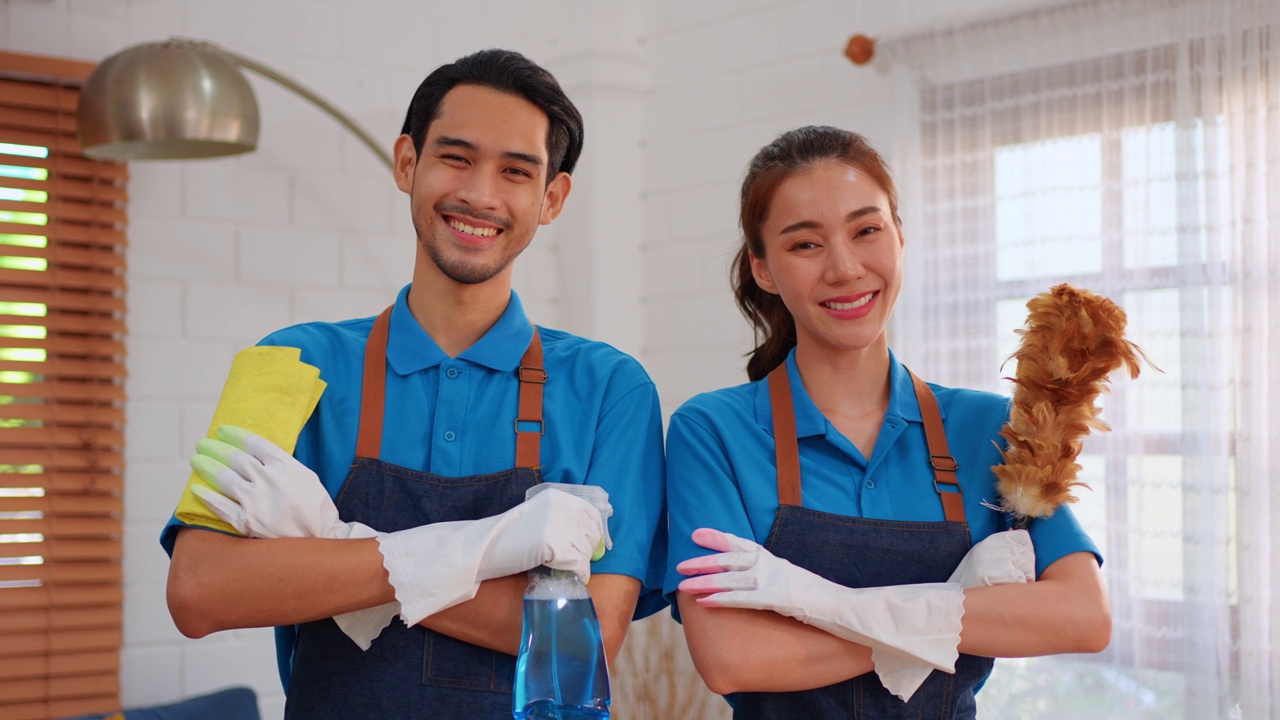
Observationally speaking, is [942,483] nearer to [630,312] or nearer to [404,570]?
[404,570]

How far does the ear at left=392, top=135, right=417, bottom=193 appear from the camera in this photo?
1924 mm

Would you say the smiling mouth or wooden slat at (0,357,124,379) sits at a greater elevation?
the smiling mouth

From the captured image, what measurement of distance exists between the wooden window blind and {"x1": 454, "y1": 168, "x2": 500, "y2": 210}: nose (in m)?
1.95

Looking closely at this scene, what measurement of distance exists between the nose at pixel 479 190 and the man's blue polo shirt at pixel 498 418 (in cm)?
17

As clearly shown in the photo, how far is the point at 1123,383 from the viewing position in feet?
→ 10.7

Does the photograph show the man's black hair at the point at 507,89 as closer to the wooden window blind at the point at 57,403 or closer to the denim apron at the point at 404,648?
→ the denim apron at the point at 404,648

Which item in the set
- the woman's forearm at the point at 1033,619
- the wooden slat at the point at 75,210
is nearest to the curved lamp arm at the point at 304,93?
the wooden slat at the point at 75,210

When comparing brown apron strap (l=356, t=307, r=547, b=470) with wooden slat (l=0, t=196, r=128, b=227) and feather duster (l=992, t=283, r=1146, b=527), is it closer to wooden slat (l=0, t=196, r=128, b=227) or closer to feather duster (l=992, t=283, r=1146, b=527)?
feather duster (l=992, t=283, r=1146, b=527)

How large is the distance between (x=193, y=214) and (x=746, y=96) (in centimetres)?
176

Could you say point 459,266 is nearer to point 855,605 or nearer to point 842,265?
point 842,265

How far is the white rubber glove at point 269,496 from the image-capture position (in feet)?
5.07

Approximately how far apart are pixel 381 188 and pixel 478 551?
8.31 ft

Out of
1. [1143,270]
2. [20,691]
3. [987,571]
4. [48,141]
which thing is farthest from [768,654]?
[48,141]

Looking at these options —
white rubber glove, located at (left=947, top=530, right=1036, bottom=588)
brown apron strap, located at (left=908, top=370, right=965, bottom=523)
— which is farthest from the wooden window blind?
white rubber glove, located at (left=947, top=530, right=1036, bottom=588)
